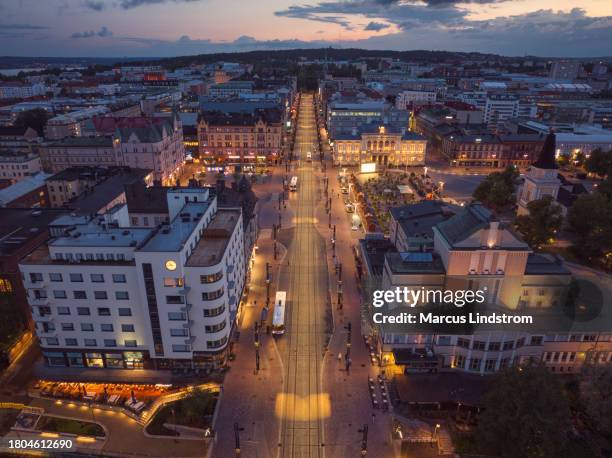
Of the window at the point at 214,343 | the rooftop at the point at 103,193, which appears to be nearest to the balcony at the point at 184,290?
the window at the point at 214,343

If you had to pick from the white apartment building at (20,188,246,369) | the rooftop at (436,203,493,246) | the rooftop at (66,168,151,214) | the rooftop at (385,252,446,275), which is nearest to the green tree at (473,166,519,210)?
the rooftop at (436,203,493,246)

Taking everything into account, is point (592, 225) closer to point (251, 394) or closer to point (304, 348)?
point (304, 348)

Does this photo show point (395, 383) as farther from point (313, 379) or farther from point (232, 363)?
point (232, 363)

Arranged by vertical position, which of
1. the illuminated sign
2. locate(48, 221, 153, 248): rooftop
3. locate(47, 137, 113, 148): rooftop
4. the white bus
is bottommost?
the white bus

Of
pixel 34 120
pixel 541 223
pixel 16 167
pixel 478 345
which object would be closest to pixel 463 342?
pixel 478 345

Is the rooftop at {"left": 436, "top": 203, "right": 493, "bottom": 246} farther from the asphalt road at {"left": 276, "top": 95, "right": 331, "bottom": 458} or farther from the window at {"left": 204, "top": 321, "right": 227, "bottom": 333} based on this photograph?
the window at {"left": 204, "top": 321, "right": 227, "bottom": 333}

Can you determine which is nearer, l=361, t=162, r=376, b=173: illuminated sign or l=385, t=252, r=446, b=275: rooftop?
l=385, t=252, r=446, b=275: rooftop
